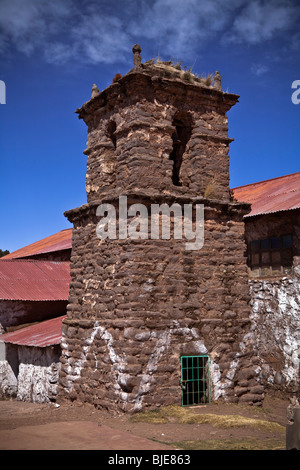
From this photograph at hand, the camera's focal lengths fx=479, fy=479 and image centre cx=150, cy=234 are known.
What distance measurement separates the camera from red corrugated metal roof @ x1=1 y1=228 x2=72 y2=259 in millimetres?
20562

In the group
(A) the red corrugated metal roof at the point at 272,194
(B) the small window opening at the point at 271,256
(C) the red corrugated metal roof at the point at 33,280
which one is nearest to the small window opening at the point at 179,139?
(A) the red corrugated metal roof at the point at 272,194

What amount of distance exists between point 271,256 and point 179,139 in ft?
12.6

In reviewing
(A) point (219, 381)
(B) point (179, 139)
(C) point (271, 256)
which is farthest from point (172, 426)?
(B) point (179, 139)

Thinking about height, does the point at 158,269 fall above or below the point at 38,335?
above

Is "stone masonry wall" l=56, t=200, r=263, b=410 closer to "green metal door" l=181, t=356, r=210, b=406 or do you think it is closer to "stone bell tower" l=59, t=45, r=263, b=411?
"stone bell tower" l=59, t=45, r=263, b=411

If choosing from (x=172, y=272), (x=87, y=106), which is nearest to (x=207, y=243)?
(x=172, y=272)

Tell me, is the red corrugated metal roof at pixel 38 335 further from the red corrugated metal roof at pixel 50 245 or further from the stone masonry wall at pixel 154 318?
the red corrugated metal roof at pixel 50 245

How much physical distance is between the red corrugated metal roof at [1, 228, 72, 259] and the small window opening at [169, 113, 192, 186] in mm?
8171

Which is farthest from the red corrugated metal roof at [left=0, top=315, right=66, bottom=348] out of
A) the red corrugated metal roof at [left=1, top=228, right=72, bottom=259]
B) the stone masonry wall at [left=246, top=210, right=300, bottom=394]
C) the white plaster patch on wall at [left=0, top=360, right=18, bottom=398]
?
the stone masonry wall at [left=246, top=210, right=300, bottom=394]

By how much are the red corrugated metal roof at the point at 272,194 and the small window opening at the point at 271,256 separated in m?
0.80

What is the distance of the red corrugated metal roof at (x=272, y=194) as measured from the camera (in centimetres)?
1226

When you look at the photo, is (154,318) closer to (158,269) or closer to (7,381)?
(158,269)

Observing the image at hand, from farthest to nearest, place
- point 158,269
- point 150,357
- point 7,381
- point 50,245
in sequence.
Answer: point 50,245, point 7,381, point 158,269, point 150,357

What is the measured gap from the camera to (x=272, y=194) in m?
14.3
